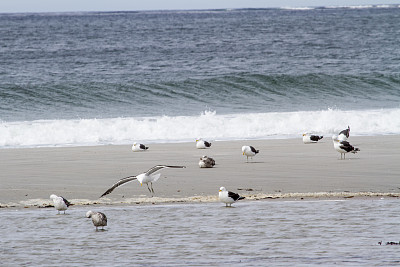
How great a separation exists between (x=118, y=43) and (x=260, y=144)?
4372 cm

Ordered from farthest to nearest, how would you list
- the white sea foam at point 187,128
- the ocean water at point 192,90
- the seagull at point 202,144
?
the ocean water at point 192,90 < the white sea foam at point 187,128 < the seagull at point 202,144

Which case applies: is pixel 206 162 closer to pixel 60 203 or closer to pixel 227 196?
pixel 227 196

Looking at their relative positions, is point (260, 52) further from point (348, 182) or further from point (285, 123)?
point (348, 182)

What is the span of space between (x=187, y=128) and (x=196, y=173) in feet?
26.2

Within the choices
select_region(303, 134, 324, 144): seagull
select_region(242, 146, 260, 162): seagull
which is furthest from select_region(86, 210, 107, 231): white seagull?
select_region(303, 134, 324, 144): seagull

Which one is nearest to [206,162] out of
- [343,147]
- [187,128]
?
[343,147]

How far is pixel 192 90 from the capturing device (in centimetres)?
3328

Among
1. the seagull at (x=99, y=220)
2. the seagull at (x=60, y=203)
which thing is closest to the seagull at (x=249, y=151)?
the seagull at (x=60, y=203)

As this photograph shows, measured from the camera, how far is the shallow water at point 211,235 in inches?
320

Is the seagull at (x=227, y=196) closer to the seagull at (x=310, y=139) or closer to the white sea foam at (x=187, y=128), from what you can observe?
the seagull at (x=310, y=139)

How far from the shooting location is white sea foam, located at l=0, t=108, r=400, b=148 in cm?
1955

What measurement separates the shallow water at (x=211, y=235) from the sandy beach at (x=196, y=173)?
73 cm

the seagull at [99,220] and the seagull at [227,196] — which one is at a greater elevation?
the seagull at [227,196]

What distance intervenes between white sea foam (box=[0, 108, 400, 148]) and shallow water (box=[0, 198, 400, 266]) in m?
8.63
